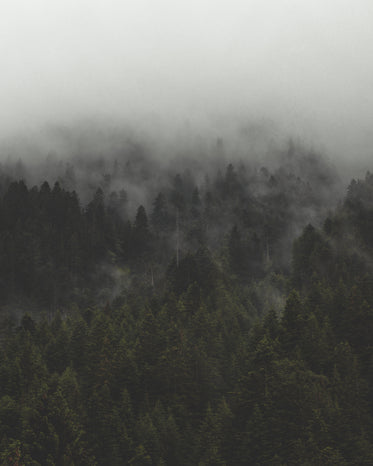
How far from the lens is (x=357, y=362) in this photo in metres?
Answer: 56.6

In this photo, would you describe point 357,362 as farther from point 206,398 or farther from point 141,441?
point 141,441

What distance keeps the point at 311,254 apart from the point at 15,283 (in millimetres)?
71014

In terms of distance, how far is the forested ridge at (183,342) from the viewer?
46.7 meters

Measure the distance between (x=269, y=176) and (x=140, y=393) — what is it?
5615 inches

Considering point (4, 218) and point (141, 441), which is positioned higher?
point (4, 218)

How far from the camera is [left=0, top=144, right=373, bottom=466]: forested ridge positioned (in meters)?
46.7

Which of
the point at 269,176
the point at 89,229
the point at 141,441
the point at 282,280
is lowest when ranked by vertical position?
the point at 141,441

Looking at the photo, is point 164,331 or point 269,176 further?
point 269,176

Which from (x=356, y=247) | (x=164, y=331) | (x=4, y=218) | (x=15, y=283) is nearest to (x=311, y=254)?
(x=356, y=247)

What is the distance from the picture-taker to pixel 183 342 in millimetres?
68375

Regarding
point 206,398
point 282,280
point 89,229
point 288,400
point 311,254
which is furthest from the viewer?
point 89,229

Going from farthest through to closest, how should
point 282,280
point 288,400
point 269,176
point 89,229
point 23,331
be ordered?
1. point 269,176
2. point 89,229
3. point 282,280
4. point 23,331
5. point 288,400

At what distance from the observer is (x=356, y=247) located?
116 metres

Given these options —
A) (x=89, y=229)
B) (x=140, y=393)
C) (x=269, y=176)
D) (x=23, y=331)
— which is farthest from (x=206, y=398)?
(x=269, y=176)
